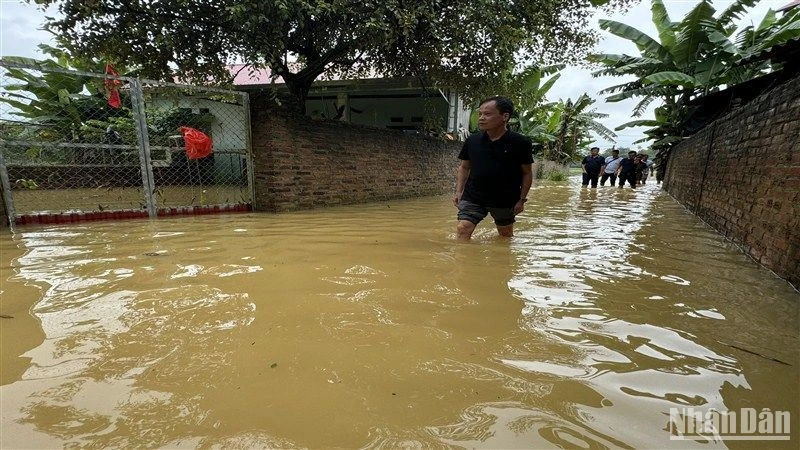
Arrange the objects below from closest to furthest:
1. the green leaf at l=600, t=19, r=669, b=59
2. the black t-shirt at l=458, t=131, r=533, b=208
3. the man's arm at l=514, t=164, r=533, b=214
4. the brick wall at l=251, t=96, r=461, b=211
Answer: the black t-shirt at l=458, t=131, r=533, b=208 → the man's arm at l=514, t=164, r=533, b=214 → the brick wall at l=251, t=96, r=461, b=211 → the green leaf at l=600, t=19, r=669, b=59

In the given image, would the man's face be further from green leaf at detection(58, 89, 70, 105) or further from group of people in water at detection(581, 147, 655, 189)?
green leaf at detection(58, 89, 70, 105)

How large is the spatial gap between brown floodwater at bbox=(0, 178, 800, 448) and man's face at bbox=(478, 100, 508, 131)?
127 centimetres

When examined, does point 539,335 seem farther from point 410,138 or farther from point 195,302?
Result: point 410,138

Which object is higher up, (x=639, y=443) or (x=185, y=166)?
(x=185, y=166)

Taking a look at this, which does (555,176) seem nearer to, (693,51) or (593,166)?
(593,166)

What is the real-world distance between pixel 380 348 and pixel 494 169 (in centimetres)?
260

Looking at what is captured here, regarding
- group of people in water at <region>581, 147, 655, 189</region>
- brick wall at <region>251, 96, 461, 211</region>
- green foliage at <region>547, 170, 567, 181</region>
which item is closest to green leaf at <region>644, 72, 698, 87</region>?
group of people in water at <region>581, 147, 655, 189</region>

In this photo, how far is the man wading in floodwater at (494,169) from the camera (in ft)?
12.0

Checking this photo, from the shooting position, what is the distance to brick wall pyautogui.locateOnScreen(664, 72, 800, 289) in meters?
2.92

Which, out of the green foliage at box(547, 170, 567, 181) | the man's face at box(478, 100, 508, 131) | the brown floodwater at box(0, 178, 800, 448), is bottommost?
the brown floodwater at box(0, 178, 800, 448)

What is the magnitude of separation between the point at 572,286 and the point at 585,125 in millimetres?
23917

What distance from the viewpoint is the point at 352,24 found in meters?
6.09

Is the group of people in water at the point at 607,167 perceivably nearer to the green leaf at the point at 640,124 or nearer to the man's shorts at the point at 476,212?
the green leaf at the point at 640,124

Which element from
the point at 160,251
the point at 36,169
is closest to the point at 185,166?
the point at 36,169
